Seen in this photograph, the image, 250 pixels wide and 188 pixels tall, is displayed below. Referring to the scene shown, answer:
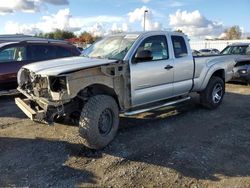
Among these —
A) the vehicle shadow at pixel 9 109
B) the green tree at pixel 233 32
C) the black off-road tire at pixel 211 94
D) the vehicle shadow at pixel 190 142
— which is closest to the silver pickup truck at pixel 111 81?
the black off-road tire at pixel 211 94

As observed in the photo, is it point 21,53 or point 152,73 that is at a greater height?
point 21,53

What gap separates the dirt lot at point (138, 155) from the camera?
443 cm

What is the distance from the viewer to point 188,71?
24.3 feet

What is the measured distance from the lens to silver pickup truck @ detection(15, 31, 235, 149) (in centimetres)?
504

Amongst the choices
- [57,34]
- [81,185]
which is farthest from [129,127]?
[57,34]

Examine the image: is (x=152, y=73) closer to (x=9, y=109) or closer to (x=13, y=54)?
(x=9, y=109)

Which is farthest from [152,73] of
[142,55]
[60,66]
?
[60,66]

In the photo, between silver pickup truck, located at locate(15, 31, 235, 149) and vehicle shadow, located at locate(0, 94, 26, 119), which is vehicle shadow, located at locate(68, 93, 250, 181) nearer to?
silver pickup truck, located at locate(15, 31, 235, 149)

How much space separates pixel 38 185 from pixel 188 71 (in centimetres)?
451

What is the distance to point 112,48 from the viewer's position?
21.1 feet

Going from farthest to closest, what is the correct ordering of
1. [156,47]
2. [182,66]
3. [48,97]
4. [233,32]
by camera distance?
[233,32] < [182,66] < [156,47] < [48,97]

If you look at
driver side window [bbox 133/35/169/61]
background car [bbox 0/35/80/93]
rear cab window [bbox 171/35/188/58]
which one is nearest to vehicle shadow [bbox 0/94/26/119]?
background car [bbox 0/35/80/93]

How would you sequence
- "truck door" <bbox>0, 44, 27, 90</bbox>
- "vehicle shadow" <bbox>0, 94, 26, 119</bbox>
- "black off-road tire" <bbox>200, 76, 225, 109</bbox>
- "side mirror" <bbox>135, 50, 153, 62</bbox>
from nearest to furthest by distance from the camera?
"side mirror" <bbox>135, 50, 153, 62</bbox>, "vehicle shadow" <bbox>0, 94, 26, 119</bbox>, "black off-road tire" <bbox>200, 76, 225, 109</bbox>, "truck door" <bbox>0, 44, 27, 90</bbox>

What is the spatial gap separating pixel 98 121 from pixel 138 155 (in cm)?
88
